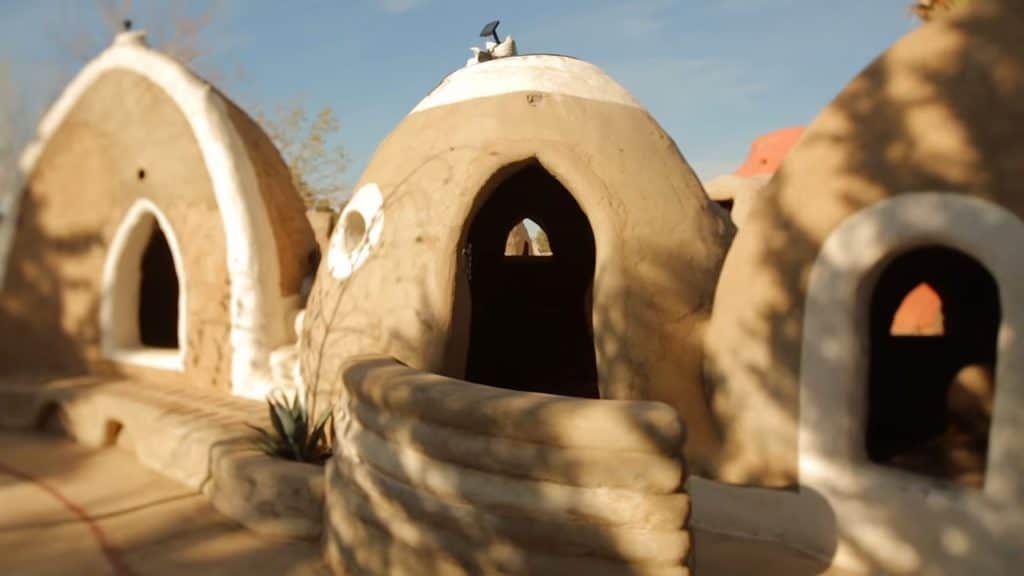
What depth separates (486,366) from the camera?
7.37 meters

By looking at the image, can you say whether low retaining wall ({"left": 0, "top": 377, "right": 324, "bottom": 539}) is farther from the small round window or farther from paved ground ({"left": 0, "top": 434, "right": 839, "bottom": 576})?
the small round window

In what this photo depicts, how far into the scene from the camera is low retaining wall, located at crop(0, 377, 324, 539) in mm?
4234

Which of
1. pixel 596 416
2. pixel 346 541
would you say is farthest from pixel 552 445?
pixel 346 541

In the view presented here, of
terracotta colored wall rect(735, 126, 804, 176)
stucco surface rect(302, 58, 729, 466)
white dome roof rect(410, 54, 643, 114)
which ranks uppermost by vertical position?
terracotta colored wall rect(735, 126, 804, 176)

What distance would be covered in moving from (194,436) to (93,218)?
390 cm

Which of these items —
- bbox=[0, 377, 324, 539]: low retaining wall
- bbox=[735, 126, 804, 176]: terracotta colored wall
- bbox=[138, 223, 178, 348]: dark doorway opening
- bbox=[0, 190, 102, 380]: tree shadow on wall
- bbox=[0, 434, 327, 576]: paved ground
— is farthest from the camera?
bbox=[735, 126, 804, 176]: terracotta colored wall

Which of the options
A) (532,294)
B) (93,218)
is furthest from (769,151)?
(93,218)

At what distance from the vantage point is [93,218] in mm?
7609

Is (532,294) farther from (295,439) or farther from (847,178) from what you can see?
(847,178)

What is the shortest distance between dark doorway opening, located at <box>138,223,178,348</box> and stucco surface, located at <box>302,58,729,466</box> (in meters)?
4.93

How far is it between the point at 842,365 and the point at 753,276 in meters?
0.73

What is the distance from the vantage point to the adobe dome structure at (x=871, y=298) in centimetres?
304

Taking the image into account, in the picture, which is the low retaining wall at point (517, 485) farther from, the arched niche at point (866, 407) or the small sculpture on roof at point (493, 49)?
the small sculpture on roof at point (493, 49)

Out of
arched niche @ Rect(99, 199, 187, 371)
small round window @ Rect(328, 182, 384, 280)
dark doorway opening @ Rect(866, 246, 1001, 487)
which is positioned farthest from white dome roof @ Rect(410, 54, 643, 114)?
arched niche @ Rect(99, 199, 187, 371)
